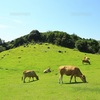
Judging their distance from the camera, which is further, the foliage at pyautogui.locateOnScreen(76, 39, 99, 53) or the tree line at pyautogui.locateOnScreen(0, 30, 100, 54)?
the tree line at pyautogui.locateOnScreen(0, 30, 100, 54)

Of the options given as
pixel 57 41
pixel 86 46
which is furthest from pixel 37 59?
pixel 57 41

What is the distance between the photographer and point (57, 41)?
131500 millimetres

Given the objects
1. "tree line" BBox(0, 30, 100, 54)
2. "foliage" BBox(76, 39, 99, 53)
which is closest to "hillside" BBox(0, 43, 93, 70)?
"foliage" BBox(76, 39, 99, 53)

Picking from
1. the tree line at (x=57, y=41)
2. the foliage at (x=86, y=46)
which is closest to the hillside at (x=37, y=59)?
the foliage at (x=86, y=46)

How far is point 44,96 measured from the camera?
2653 centimetres

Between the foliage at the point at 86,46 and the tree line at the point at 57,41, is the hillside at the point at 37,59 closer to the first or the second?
the foliage at the point at 86,46

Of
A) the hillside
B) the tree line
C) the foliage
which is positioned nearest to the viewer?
the hillside

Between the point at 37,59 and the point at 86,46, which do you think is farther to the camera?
the point at 86,46

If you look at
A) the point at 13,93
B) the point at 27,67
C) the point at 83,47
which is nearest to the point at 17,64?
the point at 27,67

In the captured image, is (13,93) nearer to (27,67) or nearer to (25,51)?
(27,67)

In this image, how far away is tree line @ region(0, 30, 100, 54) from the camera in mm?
125738

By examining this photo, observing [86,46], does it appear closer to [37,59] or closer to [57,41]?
[57,41]

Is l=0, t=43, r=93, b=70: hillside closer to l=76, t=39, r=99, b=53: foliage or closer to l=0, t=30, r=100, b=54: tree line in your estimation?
l=76, t=39, r=99, b=53: foliage

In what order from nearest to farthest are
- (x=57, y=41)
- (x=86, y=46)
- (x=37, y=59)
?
(x=37, y=59)
(x=86, y=46)
(x=57, y=41)
